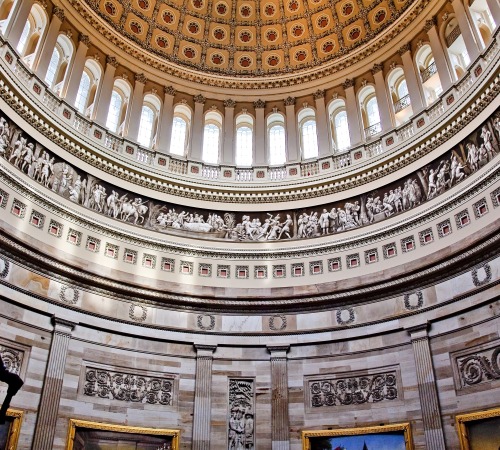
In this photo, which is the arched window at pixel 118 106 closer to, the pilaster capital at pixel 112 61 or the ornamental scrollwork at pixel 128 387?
the pilaster capital at pixel 112 61

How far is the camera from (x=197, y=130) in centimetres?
2930

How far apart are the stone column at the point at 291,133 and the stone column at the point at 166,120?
20.4 ft

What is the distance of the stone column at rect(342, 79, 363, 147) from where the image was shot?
27522 mm

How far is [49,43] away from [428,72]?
18.1 m

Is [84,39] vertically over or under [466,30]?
over

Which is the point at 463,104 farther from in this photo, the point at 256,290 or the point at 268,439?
the point at 268,439

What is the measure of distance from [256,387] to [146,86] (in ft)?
55.1

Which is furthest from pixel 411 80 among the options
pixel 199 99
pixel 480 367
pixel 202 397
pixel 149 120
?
pixel 202 397

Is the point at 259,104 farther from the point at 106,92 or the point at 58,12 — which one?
the point at 58,12

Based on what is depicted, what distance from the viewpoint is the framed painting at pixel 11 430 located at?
1772 cm

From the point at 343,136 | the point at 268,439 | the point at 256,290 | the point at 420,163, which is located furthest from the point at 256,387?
the point at 343,136

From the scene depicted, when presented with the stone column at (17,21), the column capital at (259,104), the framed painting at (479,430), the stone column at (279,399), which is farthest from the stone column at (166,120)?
the framed painting at (479,430)

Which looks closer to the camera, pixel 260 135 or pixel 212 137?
pixel 260 135

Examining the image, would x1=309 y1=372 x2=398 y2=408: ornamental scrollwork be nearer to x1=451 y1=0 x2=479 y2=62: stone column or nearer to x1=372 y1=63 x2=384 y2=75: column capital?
x1=451 y1=0 x2=479 y2=62: stone column
